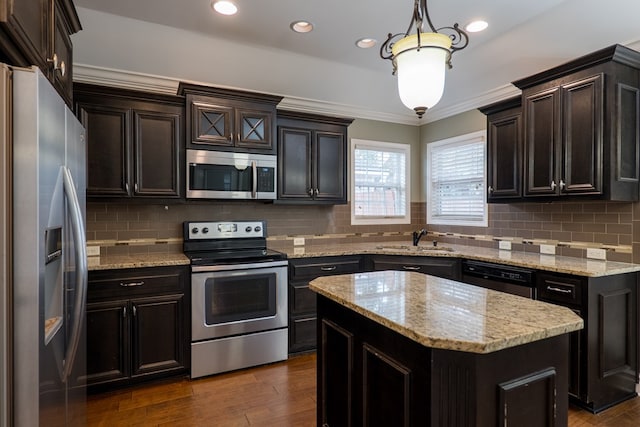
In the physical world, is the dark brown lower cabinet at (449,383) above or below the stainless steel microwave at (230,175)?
below

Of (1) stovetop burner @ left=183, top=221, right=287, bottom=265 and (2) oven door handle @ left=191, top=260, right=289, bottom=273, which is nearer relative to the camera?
(2) oven door handle @ left=191, top=260, right=289, bottom=273

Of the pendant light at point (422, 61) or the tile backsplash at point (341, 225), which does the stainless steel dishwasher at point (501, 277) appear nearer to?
the tile backsplash at point (341, 225)

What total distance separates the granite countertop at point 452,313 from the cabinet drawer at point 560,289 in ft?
3.71

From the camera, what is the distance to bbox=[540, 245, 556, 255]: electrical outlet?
10.9 feet

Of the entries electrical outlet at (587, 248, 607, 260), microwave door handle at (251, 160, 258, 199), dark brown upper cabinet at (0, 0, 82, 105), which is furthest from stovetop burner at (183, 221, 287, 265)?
electrical outlet at (587, 248, 607, 260)

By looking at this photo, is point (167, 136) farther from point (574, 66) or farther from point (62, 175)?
point (574, 66)

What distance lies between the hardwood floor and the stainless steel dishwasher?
86cm

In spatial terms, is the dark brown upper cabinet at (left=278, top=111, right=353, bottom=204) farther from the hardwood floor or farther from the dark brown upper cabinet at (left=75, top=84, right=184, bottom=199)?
the hardwood floor

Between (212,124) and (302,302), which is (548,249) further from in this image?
(212,124)

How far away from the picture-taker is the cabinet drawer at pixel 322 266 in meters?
3.39

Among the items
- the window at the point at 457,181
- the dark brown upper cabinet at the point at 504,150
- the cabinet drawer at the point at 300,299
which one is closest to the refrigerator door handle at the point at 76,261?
the cabinet drawer at the point at 300,299

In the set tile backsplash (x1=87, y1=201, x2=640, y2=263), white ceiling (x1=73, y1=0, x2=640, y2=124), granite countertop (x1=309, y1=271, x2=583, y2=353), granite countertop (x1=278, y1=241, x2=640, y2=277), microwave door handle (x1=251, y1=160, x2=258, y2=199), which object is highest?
white ceiling (x1=73, y1=0, x2=640, y2=124)

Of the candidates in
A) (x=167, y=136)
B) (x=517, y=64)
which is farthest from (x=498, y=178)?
(x=167, y=136)

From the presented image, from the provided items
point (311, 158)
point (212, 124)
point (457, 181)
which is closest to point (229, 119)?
point (212, 124)
